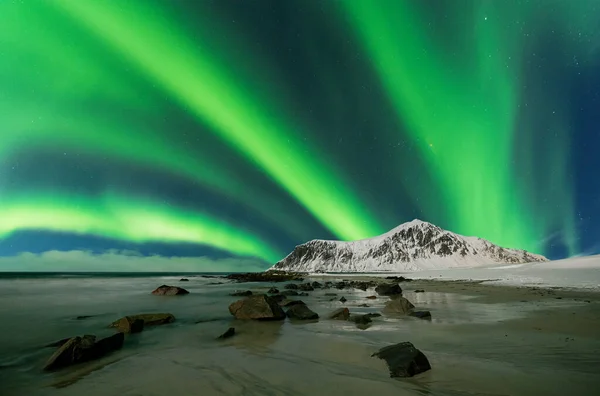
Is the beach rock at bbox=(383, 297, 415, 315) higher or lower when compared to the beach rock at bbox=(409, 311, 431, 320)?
higher

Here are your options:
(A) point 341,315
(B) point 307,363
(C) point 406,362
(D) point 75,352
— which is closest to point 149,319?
(D) point 75,352

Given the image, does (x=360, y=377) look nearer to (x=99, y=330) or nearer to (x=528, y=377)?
(x=528, y=377)

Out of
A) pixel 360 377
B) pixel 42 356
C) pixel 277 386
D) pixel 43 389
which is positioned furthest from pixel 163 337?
pixel 360 377

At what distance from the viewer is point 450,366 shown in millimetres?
7852

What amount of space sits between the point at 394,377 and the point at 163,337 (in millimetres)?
9501

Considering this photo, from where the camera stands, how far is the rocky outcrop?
8.41 metres

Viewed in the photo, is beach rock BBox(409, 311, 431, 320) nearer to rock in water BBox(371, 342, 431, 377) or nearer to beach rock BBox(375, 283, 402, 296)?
rock in water BBox(371, 342, 431, 377)

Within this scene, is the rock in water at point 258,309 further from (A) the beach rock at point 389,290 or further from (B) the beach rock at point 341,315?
(A) the beach rock at point 389,290

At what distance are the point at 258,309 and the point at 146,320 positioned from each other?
220 inches

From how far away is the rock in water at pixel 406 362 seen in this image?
7.15 meters

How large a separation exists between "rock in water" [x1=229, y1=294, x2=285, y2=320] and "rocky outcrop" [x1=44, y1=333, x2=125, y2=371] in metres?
7.88

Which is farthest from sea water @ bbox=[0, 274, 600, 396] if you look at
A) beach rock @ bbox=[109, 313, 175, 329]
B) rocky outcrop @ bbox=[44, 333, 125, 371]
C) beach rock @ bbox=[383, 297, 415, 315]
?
beach rock @ bbox=[383, 297, 415, 315]

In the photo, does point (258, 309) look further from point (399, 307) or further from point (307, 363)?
point (307, 363)

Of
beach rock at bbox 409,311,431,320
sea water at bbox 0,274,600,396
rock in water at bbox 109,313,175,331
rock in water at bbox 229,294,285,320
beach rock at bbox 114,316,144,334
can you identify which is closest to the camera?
sea water at bbox 0,274,600,396
